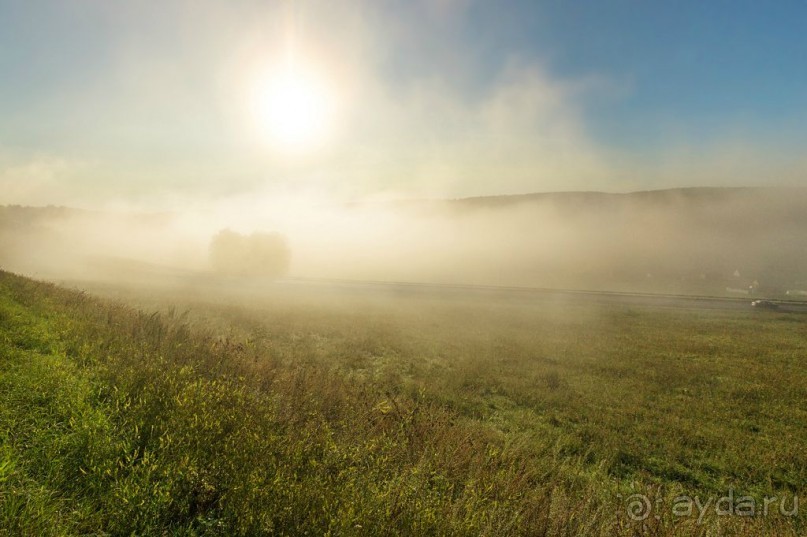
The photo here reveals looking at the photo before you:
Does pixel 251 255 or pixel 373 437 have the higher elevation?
pixel 251 255

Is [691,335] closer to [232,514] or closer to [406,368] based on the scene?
[406,368]

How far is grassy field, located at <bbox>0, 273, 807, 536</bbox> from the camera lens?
12.5ft

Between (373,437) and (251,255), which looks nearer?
(373,437)

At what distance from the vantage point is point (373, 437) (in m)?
6.38

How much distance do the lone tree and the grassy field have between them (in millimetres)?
51976

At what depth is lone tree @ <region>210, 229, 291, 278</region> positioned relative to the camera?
→ 65938 millimetres

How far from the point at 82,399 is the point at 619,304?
39322 millimetres

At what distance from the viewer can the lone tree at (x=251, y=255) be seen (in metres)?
65.9

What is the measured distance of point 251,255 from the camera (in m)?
66.2

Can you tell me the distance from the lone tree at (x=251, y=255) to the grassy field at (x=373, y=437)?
5198cm

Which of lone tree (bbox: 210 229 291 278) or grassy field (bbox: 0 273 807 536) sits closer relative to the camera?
grassy field (bbox: 0 273 807 536)

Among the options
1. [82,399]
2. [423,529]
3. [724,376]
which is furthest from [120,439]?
[724,376]

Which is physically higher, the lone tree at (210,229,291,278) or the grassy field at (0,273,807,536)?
the lone tree at (210,229,291,278)

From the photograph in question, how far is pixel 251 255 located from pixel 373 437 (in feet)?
215
